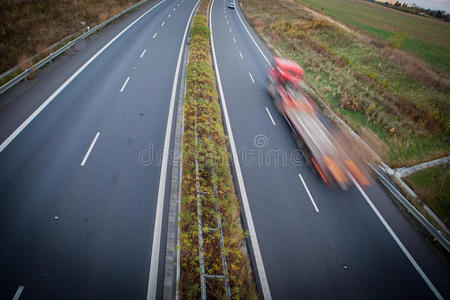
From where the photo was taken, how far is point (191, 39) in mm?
19547

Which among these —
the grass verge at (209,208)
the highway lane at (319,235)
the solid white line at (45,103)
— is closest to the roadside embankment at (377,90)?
the highway lane at (319,235)

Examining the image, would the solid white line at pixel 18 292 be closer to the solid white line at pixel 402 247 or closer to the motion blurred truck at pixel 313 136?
the motion blurred truck at pixel 313 136

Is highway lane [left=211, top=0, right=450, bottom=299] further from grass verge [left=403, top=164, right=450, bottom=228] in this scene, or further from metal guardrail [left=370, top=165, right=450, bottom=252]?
grass verge [left=403, top=164, right=450, bottom=228]

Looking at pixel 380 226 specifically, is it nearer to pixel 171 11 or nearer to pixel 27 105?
pixel 27 105

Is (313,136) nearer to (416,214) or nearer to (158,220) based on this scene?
(416,214)

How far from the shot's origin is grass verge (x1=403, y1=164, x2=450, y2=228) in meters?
8.39

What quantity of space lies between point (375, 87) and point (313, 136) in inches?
498

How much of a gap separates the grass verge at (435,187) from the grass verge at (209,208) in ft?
25.6

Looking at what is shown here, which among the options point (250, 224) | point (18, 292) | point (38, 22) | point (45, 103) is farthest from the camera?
point (38, 22)

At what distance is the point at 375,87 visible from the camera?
1759cm

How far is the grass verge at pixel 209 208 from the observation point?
5184 mm

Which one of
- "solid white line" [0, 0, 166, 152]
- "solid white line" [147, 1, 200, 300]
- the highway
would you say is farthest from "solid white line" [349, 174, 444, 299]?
"solid white line" [0, 0, 166, 152]

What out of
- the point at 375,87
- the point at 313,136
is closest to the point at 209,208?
the point at 313,136

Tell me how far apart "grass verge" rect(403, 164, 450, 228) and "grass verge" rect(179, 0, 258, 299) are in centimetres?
779
